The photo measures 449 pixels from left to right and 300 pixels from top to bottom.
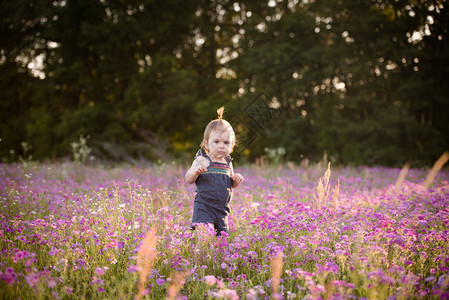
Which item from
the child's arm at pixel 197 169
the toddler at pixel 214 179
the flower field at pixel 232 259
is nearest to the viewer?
the flower field at pixel 232 259

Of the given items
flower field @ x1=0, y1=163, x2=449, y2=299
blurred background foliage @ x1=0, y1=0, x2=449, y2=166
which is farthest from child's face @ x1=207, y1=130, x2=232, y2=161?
blurred background foliage @ x1=0, y1=0, x2=449, y2=166

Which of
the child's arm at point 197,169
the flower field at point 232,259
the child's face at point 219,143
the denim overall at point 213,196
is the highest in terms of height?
the child's face at point 219,143

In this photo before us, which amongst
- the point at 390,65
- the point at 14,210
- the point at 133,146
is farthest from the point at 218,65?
the point at 14,210

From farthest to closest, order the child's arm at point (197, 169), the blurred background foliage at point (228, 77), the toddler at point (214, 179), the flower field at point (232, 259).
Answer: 1. the blurred background foliage at point (228, 77)
2. the toddler at point (214, 179)
3. the child's arm at point (197, 169)
4. the flower field at point (232, 259)

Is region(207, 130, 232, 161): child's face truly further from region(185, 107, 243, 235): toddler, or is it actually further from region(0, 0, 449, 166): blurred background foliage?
region(0, 0, 449, 166): blurred background foliage

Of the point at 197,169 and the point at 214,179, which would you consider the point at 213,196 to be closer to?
the point at 214,179

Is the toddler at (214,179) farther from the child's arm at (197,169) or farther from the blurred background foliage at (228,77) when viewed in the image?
the blurred background foliage at (228,77)

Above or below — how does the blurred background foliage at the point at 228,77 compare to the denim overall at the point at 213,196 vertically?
above

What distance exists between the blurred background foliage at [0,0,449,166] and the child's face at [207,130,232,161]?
11943 mm

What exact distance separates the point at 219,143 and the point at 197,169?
1.18ft

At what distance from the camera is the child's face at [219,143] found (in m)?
Result: 3.40

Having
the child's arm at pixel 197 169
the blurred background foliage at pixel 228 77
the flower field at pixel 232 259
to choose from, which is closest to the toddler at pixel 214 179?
the child's arm at pixel 197 169

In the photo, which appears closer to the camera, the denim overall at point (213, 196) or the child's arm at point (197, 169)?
the child's arm at point (197, 169)

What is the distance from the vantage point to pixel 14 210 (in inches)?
170
